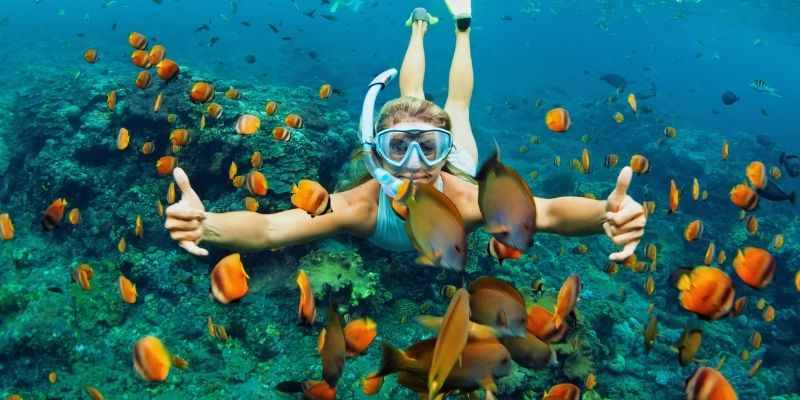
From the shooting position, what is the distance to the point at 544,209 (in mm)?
3395

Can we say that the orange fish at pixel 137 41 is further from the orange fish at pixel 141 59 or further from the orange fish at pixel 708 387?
the orange fish at pixel 708 387

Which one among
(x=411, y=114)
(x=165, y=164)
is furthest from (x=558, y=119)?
(x=165, y=164)

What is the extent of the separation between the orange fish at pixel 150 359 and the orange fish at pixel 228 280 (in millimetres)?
981

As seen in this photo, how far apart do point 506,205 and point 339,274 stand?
5300 mm

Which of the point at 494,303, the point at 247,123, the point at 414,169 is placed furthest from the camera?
the point at 247,123

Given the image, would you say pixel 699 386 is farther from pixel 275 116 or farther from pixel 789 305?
pixel 789 305

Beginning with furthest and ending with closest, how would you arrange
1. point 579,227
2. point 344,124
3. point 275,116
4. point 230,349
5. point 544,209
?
1. point 344,124
2. point 275,116
3. point 230,349
4. point 544,209
5. point 579,227

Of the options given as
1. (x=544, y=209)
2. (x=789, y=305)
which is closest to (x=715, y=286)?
(x=544, y=209)

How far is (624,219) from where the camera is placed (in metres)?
2.54

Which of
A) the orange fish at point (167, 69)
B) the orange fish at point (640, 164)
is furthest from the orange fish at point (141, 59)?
the orange fish at point (640, 164)

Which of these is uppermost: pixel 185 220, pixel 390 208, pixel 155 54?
pixel 185 220

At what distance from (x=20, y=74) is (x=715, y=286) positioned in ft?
97.4

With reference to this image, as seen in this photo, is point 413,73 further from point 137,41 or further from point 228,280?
point 228,280

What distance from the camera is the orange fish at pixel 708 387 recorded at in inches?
92.0
